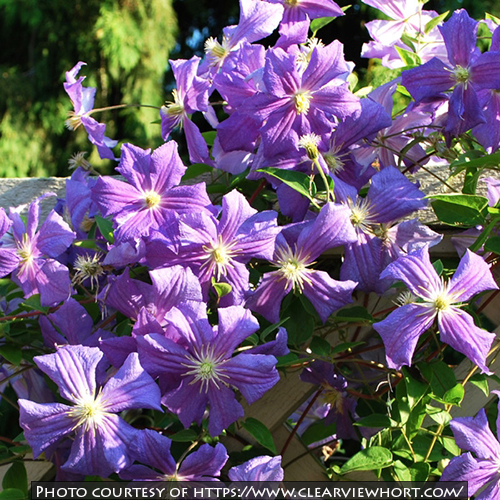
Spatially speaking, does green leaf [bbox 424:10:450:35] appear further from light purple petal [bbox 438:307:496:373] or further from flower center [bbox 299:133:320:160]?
light purple petal [bbox 438:307:496:373]

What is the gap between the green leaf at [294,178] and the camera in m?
0.72

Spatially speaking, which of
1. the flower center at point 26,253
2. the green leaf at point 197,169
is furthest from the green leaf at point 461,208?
the flower center at point 26,253

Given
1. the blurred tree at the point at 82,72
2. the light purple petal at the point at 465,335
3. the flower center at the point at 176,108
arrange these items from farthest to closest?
the blurred tree at the point at 82,72 < the flower center at the point at 176,108 < the light purple petal at the point at 465,335

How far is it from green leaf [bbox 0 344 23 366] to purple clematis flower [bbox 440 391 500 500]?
55 centimetres

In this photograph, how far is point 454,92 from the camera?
765 millimetres

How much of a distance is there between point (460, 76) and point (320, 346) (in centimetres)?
38

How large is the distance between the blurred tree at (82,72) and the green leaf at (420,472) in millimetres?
2865

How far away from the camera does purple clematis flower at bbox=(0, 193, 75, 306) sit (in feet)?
2.69

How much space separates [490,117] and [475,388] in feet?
1.15

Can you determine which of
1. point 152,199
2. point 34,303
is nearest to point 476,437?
point 152,199

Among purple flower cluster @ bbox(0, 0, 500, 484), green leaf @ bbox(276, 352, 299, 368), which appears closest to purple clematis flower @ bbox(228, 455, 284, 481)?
purple flower cluster @ bbox(0, 0, 500, 484)

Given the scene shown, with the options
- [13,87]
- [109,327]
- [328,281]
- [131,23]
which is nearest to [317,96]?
[328,281]

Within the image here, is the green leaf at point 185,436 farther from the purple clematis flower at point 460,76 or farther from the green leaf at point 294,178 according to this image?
the purple clematis flower at point 460,76

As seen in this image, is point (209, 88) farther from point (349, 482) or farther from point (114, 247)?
point (349, 482)
